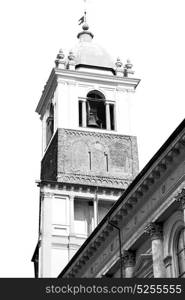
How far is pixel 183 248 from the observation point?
29000 millimetres

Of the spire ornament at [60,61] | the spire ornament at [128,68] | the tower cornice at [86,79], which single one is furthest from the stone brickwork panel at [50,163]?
the spire ornament at [128,68]

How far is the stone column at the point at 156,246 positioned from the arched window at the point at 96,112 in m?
21.5

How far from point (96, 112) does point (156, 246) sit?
23037mm

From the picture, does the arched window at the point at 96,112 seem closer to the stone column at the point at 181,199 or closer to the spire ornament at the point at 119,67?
the spire ornament at the point at 119,67

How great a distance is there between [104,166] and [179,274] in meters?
21.8

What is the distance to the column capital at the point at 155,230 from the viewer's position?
99.0ft

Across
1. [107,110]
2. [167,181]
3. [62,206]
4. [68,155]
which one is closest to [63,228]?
[62,206]

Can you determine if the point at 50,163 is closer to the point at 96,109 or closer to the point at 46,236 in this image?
the point at 96,109

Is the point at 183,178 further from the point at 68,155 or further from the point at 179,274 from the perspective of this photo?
the point at 68,155

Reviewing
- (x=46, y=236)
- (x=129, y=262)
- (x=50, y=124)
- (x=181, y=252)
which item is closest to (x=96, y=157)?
(x=50, y=124)

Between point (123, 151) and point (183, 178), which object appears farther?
point (123, 151)

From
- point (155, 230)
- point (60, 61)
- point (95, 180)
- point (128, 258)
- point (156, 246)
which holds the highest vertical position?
point (60, 61)

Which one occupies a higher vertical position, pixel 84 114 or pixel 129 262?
pixel 84 114

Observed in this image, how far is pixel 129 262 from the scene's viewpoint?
1273 inches
